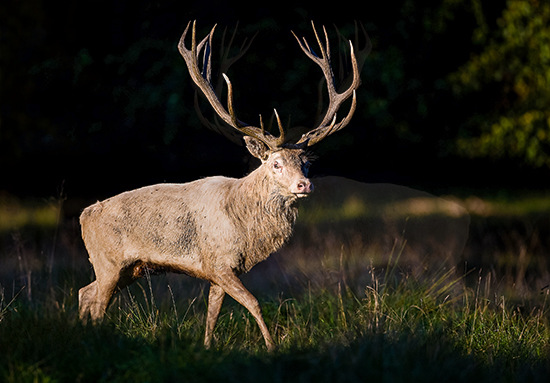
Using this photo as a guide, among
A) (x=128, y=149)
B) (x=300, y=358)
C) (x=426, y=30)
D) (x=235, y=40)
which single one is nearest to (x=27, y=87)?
(x=128, y=149)

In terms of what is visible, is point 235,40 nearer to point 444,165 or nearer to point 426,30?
point 426,30

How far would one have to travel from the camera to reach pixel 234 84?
31.1ft

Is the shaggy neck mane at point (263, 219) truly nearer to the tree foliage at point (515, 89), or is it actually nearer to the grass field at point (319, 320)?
the grass field at point (319, 320)

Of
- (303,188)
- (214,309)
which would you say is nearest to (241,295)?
(214,309)

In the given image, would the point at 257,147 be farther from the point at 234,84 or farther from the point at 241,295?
the point at 234,84

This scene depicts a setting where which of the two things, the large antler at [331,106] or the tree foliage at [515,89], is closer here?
the large antler at [331,106]

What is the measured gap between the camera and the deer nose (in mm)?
5996

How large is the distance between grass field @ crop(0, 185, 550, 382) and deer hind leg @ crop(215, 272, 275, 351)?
0.66 feet

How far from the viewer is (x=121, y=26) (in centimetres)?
1023

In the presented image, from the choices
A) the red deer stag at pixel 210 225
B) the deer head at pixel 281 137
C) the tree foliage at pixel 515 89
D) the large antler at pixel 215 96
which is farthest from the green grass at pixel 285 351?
the tree foliage at pixel 515 89

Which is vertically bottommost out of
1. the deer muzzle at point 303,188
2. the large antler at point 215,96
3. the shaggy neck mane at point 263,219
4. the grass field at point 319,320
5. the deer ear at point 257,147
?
the grass field at point 319,320

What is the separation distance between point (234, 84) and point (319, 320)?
333cm

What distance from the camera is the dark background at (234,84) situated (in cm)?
959

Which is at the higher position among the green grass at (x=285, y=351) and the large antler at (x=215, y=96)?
the large antler at (x=215, y=96)
